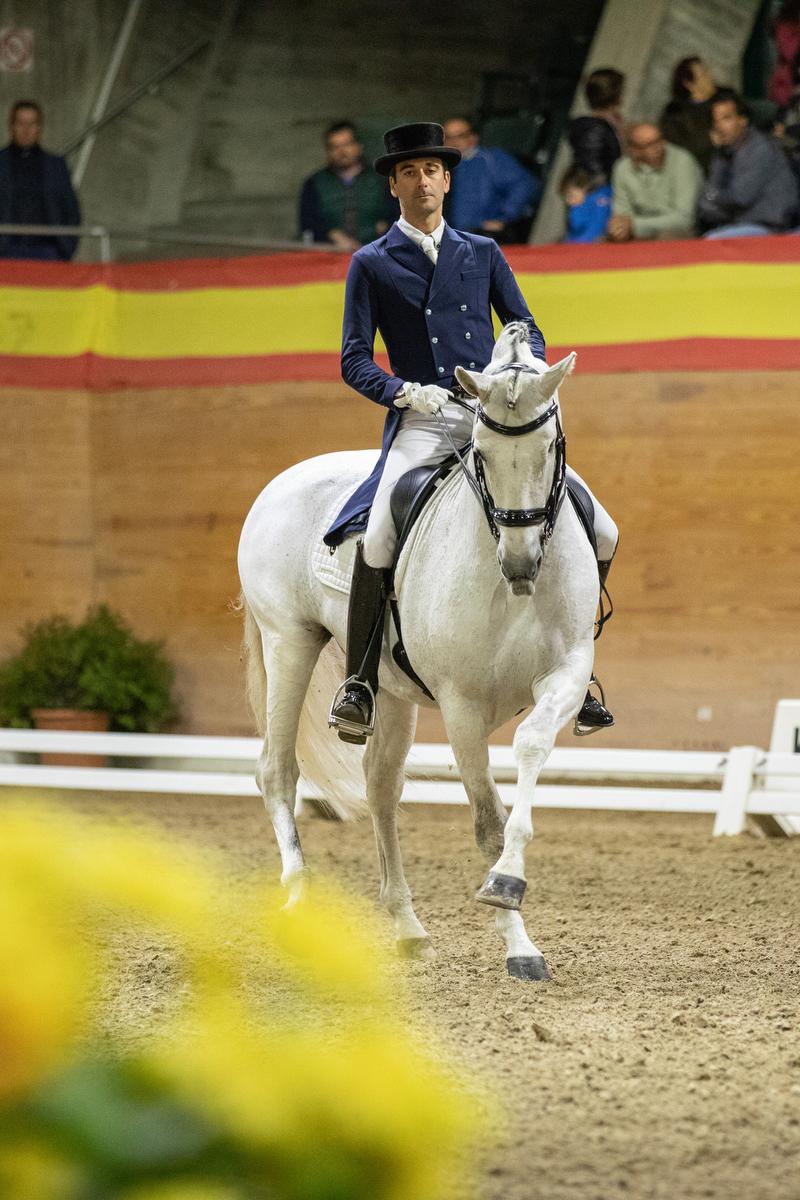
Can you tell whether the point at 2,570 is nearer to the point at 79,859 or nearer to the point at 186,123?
the point at 186,123

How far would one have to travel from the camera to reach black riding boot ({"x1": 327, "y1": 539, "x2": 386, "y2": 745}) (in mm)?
5090

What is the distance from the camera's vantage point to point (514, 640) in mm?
4605

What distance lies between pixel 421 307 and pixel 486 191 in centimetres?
582

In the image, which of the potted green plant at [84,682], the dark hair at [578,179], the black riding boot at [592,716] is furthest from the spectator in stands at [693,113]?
the black riding boot at [592,716]

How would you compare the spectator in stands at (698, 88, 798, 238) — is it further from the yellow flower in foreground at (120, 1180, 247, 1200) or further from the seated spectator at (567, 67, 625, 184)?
the yellow flower in foreground at (120, 1180, 247, 1200)

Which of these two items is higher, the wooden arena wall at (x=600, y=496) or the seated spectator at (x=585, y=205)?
the seated spectator at (x=585, y=205)

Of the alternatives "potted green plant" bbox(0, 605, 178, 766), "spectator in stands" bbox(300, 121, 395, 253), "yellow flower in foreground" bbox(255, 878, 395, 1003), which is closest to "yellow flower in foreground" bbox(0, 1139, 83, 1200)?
"yellow flower in foreground" bbox(255, 878, 395, 1003)

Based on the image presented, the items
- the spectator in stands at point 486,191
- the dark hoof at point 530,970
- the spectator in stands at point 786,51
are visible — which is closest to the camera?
the dark hoof at point 530,970

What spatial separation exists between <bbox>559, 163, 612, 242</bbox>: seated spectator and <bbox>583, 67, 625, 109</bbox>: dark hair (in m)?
0.66

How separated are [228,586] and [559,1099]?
7.73m

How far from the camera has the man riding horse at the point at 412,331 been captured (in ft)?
16.6

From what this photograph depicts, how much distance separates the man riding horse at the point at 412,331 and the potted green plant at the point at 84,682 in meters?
5.46

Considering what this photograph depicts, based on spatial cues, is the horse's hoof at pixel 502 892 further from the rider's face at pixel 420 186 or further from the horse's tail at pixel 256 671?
the rider's face at pixel 420 186

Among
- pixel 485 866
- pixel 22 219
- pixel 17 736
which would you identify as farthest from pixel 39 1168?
pixel 22 219
